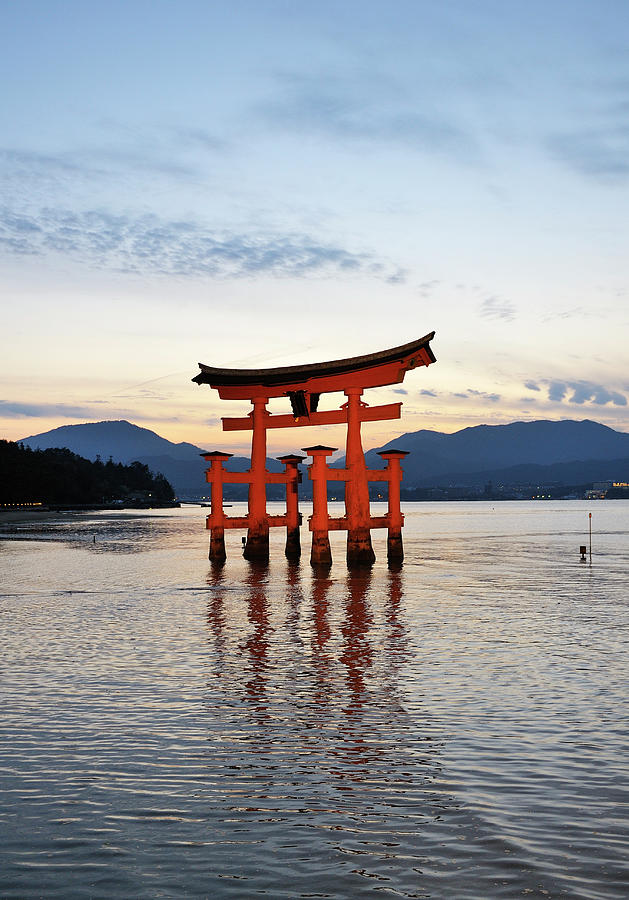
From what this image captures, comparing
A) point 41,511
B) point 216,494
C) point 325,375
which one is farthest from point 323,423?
point 41,511

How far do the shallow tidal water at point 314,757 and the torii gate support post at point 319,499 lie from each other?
1133 centimetres

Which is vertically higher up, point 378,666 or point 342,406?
point 342,406

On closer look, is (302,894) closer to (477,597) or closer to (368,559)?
(477,597)

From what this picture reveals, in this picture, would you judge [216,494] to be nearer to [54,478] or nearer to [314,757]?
[314,757]

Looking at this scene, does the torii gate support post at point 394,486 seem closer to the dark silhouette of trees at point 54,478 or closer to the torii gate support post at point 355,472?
the torii gate support post at point 355,472

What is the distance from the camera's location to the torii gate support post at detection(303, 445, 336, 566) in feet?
105

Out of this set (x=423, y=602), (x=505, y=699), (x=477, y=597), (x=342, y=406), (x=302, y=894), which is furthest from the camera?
(x=342, y=406)

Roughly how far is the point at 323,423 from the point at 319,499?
12.7ft

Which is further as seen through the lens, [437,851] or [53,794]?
[53,794]

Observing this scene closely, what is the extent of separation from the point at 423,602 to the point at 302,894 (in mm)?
19473

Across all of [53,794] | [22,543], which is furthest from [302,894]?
[22,543]

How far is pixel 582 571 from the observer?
3675 cm

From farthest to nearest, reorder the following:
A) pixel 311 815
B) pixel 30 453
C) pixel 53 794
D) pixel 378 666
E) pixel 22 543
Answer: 1. pixel 30 453
2. pixel 22 543
3. pixel 378 666
4. pixel 53 794
5. pixel 311 815

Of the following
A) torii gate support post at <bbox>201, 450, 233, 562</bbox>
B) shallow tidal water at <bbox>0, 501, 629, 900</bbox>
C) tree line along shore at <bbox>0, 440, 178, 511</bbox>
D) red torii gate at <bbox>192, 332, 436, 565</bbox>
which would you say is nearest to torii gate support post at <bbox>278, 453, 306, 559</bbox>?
red torii gate at <bbox>192, 332, 436, 565</bbox>
